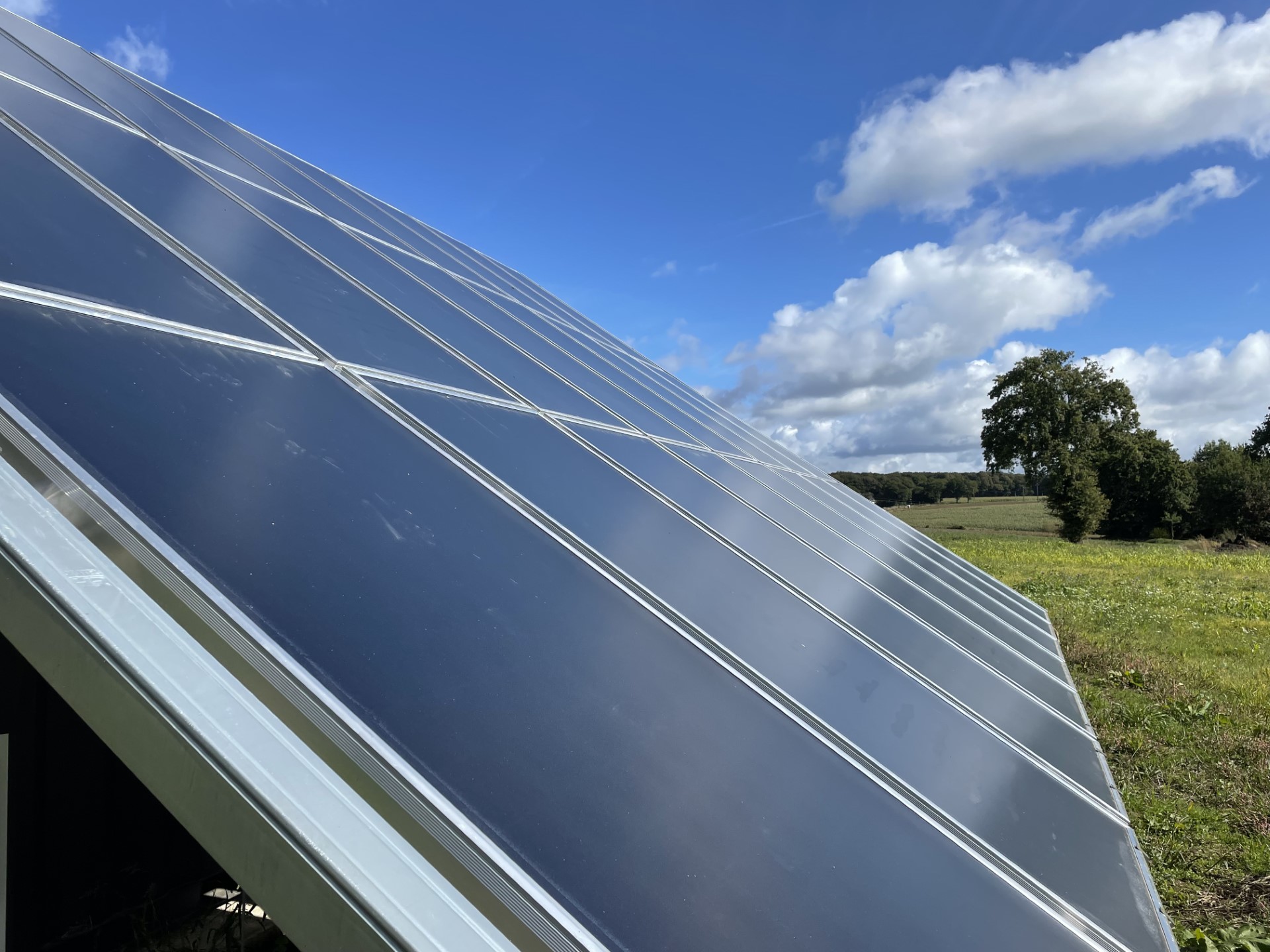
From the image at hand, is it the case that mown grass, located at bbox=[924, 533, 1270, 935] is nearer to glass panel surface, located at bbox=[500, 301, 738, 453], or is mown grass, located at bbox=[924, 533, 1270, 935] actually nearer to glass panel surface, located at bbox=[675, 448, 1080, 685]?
glass panel surface, located at bbox=[675, 448, 1080, 685]

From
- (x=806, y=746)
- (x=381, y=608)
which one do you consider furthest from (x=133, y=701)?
(x=806, y=746)

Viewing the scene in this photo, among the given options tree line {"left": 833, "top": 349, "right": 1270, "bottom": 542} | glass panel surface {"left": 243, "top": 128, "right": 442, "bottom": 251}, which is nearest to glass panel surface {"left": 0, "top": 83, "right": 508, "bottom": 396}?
glass panel surface {"left": 243, "top": 128, "right": 442, "bottom": 251}

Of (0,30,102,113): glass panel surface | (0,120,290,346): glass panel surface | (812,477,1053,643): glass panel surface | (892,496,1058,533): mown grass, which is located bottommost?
(892,496,1058,533): mown grass

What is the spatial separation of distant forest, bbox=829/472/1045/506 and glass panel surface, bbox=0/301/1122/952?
52.5m

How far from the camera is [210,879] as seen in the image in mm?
4102

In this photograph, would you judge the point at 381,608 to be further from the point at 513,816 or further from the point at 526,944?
the point at 526,944

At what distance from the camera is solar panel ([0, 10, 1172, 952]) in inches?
46.5

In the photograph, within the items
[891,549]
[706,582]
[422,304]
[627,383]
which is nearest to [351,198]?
[627,383]

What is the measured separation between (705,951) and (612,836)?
226 millimetres

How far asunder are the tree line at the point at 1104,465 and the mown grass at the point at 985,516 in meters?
2.75

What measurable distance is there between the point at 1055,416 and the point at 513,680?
230 feet

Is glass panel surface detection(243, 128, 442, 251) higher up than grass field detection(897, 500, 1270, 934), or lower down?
higher up

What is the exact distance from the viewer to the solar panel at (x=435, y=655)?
118 centimetres

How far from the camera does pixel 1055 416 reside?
209 ft
